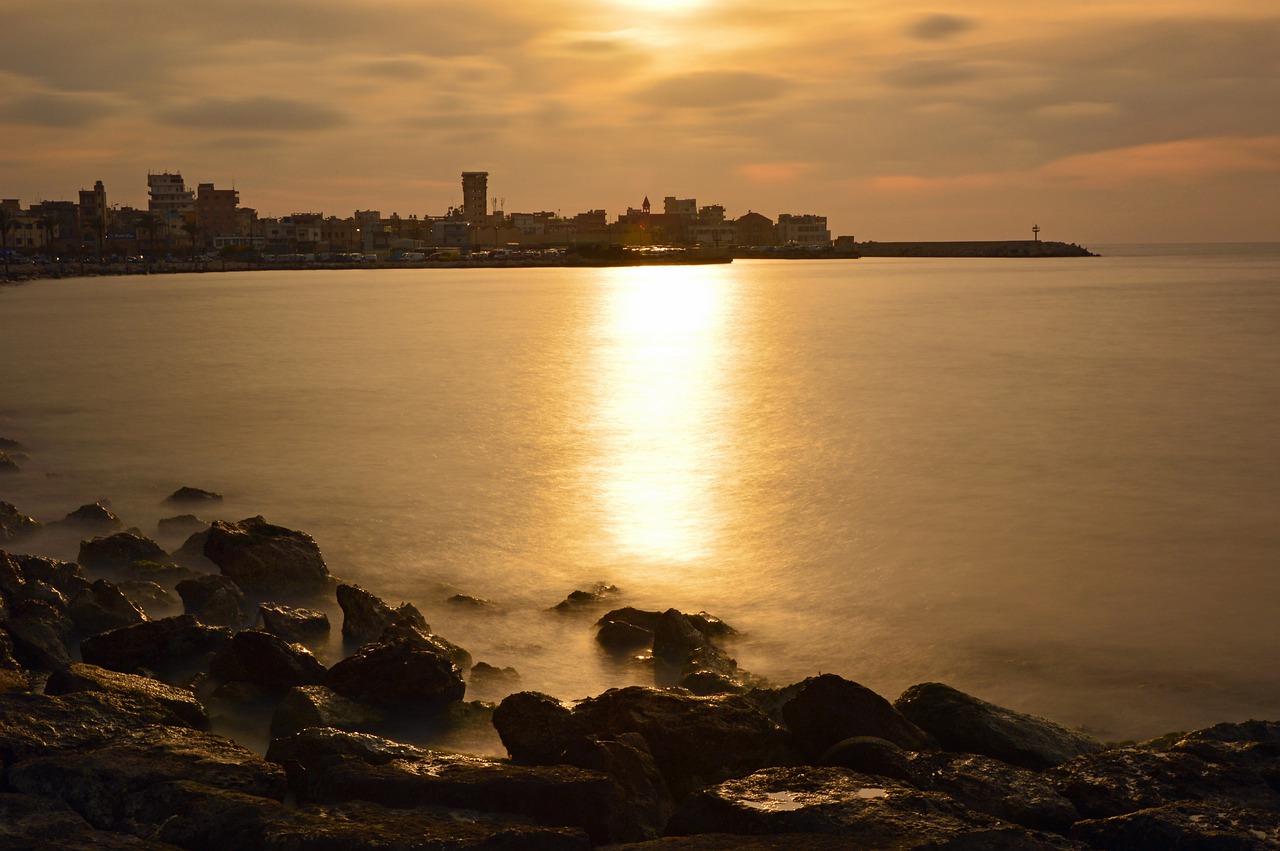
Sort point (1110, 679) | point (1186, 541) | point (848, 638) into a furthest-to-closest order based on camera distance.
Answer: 1. point (1186, 541)
2. point (848, 638)
3. point (1110, 679)

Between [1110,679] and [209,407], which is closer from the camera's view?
[1110,679]

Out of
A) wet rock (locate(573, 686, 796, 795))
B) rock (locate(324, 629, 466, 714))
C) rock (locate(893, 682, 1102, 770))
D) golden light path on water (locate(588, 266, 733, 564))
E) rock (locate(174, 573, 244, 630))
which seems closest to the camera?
wet rock (locate(573, 686, 796, 795))

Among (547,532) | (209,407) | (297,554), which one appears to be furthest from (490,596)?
(209,407)

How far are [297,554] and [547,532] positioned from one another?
10.7 ft

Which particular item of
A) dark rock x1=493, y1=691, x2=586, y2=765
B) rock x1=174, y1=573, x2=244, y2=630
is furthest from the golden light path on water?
dark rock x1=493, y1=691, x2=586, y2=765

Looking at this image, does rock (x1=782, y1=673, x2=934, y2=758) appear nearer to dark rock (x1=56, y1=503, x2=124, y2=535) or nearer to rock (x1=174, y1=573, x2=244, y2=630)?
rock (x1=174, y1=573, x2=244, y2=630)

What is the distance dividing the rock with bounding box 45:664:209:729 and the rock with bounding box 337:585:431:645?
1.77 meters

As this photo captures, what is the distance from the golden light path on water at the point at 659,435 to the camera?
1288 centimetres

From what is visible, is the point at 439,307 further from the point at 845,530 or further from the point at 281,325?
the point at 845,530

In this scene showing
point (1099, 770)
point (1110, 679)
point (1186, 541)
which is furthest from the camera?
point (1186, 541)

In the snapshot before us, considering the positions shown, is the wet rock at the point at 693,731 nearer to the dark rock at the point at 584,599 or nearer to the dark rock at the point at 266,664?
the dark rock at the point at 266,664

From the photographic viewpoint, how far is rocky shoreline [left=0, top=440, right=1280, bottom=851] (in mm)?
4746

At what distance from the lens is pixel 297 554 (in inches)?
398

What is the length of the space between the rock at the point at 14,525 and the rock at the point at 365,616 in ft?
15.8
